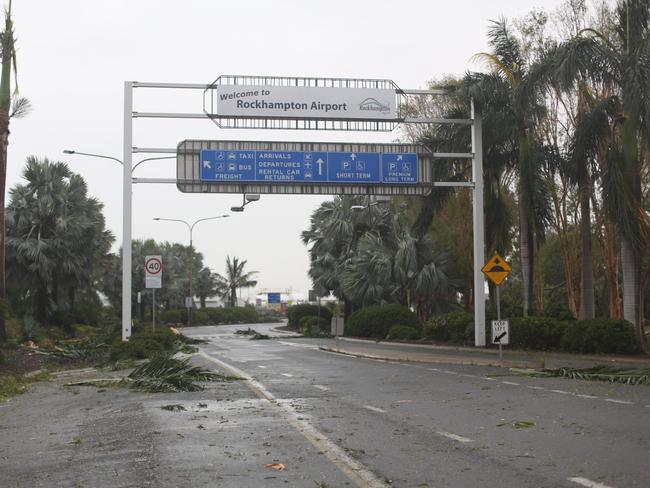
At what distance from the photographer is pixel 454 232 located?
131 ft

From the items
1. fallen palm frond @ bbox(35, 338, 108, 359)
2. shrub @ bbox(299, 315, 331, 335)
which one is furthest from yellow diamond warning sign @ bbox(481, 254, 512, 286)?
shrub @ bbox(299, 315, 331, 335)

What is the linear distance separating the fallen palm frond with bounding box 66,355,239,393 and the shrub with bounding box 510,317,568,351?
12.4m

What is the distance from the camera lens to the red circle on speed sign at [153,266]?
1205 inches

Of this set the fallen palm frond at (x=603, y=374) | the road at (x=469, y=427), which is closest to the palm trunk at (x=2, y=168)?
the road at (x=469, y=427)

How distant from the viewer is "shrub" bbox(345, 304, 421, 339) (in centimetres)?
4020

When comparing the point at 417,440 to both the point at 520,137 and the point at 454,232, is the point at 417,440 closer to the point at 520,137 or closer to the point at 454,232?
the point at 520,137

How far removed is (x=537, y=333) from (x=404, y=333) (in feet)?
37.9

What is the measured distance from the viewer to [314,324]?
56250 millimetres

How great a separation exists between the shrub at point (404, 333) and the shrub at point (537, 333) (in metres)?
9.74

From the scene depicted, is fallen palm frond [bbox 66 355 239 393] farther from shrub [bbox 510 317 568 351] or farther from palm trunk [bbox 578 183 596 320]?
palm trunk [bbox 578 183 596 320]

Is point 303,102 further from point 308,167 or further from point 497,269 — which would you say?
point 497,269

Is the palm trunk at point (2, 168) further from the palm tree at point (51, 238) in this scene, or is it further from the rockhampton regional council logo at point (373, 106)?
the palm tree at point (51, 238)

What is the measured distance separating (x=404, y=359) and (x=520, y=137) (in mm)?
9123

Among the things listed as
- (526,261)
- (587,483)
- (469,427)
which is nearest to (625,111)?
(526,261)
